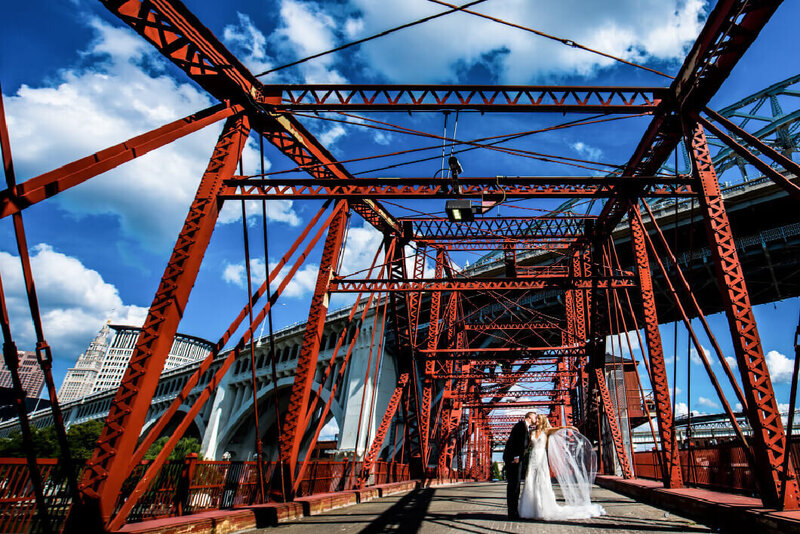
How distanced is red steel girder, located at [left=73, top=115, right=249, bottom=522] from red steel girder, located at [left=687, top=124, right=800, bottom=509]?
8079mm

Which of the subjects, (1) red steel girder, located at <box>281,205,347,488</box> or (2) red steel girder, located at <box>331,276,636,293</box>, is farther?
(2) red steel girder, located at <box>331,276,636,293</box>

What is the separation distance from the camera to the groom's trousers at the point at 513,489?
6.97 m

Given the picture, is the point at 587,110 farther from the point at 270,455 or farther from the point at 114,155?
the point at 270,455

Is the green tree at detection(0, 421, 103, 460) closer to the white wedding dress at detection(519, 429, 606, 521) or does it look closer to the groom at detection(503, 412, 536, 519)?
the groom at detection(503, 412, 536, 519)

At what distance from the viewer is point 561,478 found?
738cm

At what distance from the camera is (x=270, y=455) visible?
165ft

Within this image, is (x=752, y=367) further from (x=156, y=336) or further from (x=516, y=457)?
(x=156, y=336)

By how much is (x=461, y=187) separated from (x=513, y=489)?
225 inches

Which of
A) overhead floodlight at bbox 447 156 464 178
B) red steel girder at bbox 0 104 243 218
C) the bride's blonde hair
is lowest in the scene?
the bride's blonde hair

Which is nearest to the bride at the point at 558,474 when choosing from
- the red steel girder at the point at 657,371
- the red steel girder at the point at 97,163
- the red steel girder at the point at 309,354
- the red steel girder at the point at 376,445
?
the red steel girder at the point at 657,371

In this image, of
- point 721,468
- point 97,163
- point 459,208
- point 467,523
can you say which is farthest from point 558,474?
point 97,163

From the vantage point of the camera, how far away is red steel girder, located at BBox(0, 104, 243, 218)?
447 cm

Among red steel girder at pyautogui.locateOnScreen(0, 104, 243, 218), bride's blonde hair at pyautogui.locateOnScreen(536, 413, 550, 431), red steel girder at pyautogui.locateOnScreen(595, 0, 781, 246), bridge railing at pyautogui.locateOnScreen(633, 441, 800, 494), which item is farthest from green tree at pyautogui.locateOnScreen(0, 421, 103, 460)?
red steel girder at pyautogui.locateOnScreen(595, 0, 781, 246)

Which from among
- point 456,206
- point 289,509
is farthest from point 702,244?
point 289,509
